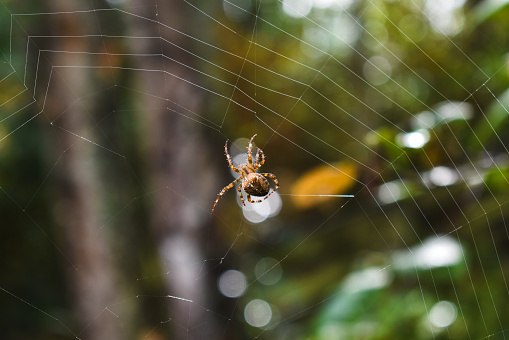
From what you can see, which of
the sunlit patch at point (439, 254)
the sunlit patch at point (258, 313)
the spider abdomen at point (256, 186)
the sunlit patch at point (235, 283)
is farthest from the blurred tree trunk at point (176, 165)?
the sunlit patch at point (258, 313)

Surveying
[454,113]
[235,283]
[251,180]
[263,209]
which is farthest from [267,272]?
[454,113]

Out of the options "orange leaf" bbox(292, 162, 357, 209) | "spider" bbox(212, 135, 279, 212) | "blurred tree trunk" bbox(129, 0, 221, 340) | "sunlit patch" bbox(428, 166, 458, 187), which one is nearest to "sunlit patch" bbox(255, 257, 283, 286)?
"spider" bbox(212, 135, 279, 212)

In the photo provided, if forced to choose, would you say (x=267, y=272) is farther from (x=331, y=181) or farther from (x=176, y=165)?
(x=331, y=181)

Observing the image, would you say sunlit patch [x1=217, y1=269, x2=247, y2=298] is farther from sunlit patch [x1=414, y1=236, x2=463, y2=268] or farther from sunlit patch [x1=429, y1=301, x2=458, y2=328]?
sunlit patch [x1=414, y1=236, x2=463, y2=268]

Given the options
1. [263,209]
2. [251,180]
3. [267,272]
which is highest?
[263,209]

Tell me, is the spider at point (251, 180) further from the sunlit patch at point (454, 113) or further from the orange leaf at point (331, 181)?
the sunlit patch at point (454, 113)

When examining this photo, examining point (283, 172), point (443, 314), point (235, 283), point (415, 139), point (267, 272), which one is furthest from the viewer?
point (267, 272)
